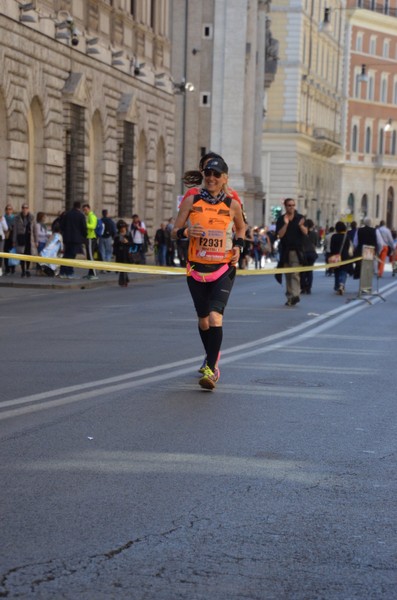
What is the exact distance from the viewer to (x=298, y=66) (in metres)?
93.8

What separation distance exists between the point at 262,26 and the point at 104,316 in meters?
56.9

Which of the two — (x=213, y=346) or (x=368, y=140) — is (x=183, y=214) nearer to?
(x=213, y=346)

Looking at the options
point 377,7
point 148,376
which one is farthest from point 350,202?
point 148,376

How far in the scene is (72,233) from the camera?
106 feet

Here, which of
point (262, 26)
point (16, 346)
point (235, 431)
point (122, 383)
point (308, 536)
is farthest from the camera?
point (262, 26)

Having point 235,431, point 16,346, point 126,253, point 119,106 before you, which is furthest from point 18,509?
point 119,106

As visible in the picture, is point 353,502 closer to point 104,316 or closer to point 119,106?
point 104,316

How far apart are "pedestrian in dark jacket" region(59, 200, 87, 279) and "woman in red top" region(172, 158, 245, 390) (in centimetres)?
2082

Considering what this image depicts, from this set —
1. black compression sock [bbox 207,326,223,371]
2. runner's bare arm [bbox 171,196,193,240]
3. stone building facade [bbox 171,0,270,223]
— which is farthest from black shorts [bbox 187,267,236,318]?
stone building facade [bbox 171,0,270,223]

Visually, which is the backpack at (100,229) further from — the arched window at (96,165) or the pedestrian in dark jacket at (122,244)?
the arched window at (96,165)

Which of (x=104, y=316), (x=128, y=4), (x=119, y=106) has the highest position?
(x=128, y=4)

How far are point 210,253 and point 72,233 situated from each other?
69.4 ft

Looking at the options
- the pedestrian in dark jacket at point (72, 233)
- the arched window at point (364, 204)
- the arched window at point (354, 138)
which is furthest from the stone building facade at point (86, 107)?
the arched window at point (364, 204)

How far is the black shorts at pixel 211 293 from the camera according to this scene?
37.6ft
